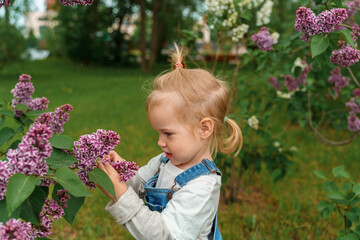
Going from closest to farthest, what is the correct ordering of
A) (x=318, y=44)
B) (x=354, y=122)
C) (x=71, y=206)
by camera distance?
(x=71, y=206), (x=318, y=44), (x=354, y=122)

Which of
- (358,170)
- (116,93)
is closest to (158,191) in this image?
(358,170)

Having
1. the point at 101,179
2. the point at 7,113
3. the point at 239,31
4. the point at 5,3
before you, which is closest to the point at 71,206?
the point at 101,179

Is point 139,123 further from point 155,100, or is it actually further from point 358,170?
point 155,100

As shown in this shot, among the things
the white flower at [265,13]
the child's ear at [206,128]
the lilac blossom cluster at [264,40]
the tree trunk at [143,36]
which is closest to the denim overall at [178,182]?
the child's ear at [206,128]

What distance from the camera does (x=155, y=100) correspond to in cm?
169

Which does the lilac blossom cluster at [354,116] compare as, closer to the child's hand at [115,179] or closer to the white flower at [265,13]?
the white flower at [265,13]

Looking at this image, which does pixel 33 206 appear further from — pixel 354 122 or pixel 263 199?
pixel 263 199

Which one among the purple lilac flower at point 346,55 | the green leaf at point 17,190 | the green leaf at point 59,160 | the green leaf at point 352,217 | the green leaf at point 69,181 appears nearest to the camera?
the green leaf at point 17,190

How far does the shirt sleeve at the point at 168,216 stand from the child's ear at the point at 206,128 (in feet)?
0.79

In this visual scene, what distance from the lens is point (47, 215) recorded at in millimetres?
1407

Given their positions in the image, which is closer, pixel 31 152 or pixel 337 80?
pixel 31 152

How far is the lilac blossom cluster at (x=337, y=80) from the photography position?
128 inches

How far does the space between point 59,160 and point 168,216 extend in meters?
0.49

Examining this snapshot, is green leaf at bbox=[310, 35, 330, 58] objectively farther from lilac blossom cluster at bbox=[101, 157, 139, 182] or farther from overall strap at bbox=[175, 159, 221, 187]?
lilac blossom cluster at bbox=[101, 157, 139, 182]
